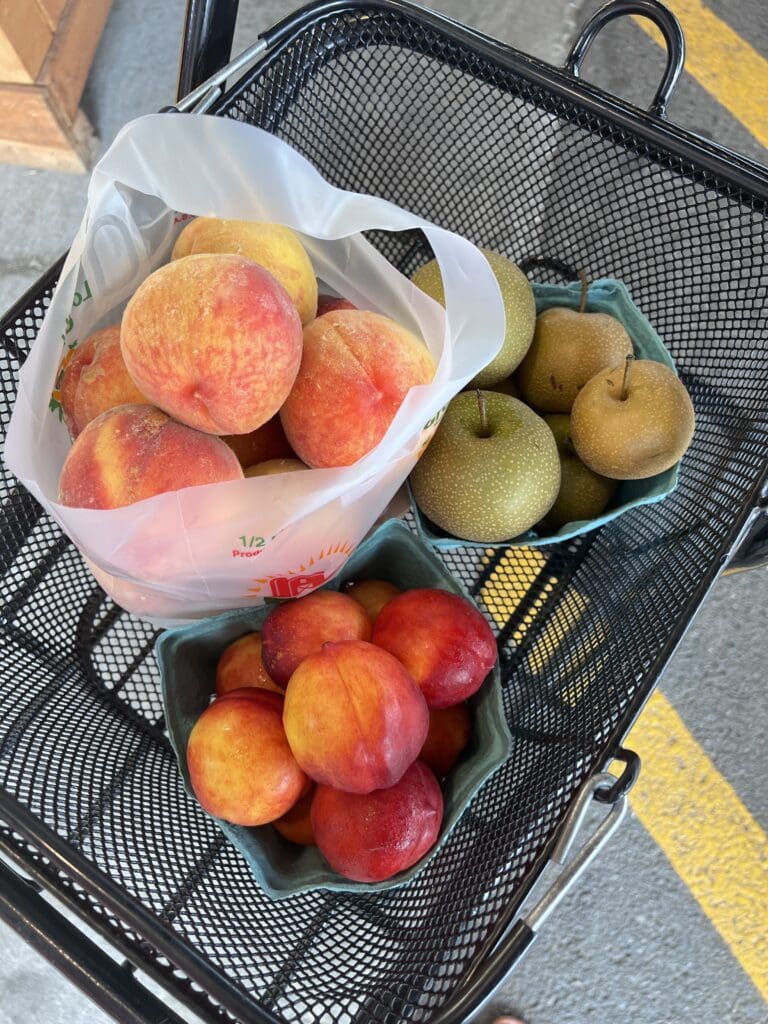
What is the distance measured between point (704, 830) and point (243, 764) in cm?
67

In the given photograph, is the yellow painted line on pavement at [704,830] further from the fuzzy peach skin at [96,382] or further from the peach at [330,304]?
the fuzzy peach skin at [96,382]

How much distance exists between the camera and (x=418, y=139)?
30.0 inches

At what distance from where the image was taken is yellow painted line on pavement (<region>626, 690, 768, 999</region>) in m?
0.93

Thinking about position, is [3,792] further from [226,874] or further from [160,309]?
[160,309]

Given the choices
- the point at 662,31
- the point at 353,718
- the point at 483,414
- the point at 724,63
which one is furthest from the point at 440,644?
the point at 724,63

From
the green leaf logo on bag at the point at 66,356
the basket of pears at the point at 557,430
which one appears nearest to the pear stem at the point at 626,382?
the basket of pears at the point at 557,430

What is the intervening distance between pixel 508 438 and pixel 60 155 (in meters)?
1.05

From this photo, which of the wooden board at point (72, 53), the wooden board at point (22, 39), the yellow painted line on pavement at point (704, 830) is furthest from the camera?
the wooden board at point (72, 53)

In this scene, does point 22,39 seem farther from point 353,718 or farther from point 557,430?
point 353,718

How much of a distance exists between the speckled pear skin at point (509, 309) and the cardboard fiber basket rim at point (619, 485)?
0.06 m

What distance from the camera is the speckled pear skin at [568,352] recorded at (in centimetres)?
69

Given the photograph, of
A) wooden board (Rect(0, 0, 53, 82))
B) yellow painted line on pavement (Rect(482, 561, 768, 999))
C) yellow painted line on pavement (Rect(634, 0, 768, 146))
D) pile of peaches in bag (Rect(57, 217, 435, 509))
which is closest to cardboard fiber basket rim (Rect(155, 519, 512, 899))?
pile of peaches in bag (Rect(57, 217, 435, 509))

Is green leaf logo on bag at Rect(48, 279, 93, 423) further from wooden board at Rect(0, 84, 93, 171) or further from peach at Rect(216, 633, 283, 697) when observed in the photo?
wooden board at Rect(0, 84, 93, 171)

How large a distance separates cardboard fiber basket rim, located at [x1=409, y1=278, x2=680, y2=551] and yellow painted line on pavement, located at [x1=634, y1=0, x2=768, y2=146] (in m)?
0.78
